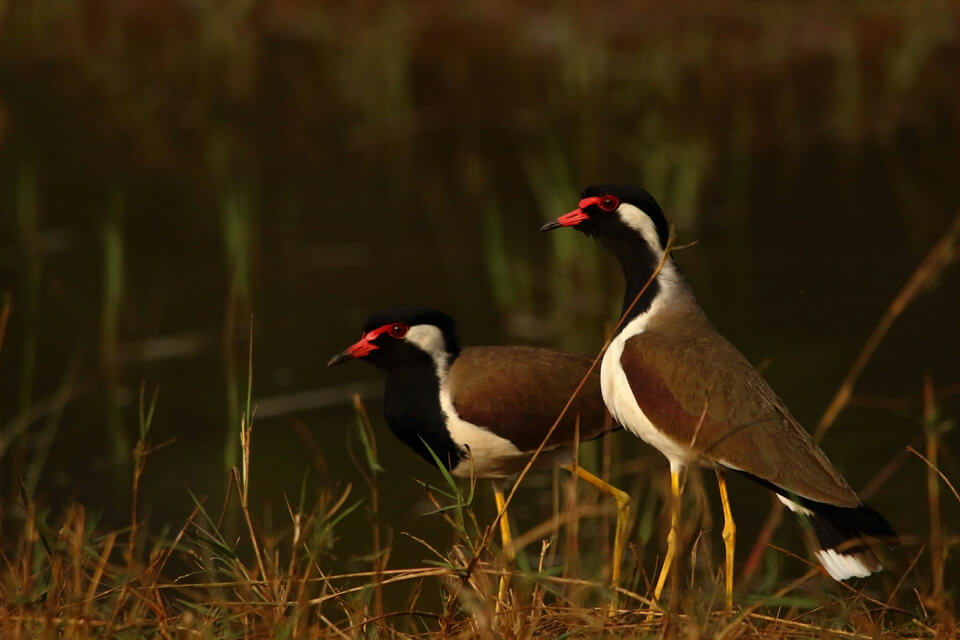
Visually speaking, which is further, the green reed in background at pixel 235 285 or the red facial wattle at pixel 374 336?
the green reed in background at pixel 235 285

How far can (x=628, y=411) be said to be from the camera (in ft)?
15.6

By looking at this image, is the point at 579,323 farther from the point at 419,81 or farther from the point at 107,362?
the point at 419,81

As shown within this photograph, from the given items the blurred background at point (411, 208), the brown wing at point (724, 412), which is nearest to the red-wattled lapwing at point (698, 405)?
the brown wing at point (724, 412)

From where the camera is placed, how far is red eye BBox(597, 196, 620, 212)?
505 cm

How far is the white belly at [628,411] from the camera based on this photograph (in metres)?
4.72

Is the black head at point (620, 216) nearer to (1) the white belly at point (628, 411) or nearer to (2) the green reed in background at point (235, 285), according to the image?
(1) the white belly at point (628, 411)

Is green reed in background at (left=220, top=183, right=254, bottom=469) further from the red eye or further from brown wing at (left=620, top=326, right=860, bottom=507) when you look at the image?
brown wing at (left=620, top=326, right=860, bottom=507)

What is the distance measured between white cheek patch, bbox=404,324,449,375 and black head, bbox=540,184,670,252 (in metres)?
0.56

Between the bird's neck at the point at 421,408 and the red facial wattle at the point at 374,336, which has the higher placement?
the red facial wattle at the point at 374,336

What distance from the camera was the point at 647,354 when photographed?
15.6ft

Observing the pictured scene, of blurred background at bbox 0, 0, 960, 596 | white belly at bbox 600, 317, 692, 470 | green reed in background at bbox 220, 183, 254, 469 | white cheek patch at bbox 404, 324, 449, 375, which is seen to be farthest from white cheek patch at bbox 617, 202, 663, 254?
green reed in background at bbox 220, 183, 254, 469

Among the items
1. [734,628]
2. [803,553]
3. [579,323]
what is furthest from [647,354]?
[579,323]

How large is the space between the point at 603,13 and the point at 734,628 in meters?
12.0

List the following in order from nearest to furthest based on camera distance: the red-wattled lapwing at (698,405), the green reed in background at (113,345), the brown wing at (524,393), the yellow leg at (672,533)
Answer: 1. the yellow leg at (672,533)
2. the red-wattled lapwing at (698,405)
3. the brown wing at (524,393)
4. the green reed in background at (113,345)
